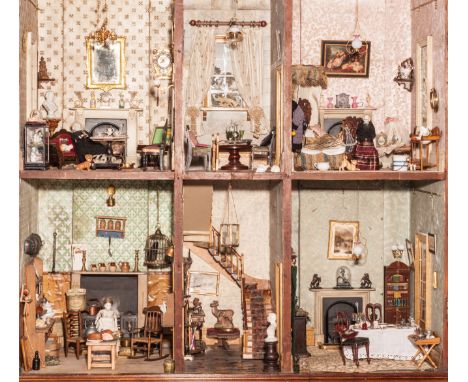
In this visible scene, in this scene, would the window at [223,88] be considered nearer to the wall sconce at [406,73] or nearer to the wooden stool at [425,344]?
the wall sconce at [406,73]

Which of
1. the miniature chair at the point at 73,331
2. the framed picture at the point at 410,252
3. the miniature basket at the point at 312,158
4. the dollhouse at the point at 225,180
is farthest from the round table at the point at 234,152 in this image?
the miniature chair at the point at 73,331

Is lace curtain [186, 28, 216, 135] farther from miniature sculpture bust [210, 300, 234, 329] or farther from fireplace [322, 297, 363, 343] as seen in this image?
fireplace [322, 297, 363, 343]

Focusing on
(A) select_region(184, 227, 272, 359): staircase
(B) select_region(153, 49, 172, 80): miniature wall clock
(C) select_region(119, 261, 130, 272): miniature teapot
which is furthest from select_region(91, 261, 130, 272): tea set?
(B) select_region(153, 49, 172, 80): miniature wall clock

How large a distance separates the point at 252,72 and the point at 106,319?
225 inches

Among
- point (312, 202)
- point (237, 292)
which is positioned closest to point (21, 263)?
point (237, 292)

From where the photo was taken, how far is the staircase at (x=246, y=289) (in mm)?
17094

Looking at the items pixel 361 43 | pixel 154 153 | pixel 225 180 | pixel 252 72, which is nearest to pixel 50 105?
pixel 154 153

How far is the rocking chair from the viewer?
17.0m

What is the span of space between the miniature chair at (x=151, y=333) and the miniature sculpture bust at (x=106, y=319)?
50cm

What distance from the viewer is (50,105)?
18047 millimetres

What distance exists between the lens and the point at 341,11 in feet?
61.8

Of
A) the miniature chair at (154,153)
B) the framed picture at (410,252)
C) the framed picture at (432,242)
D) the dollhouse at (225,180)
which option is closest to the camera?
the miniature chair at (154,153)

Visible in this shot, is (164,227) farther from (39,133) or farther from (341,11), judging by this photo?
(341,11)

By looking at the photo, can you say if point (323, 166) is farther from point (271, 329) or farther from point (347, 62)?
Result: point (347, 62)
